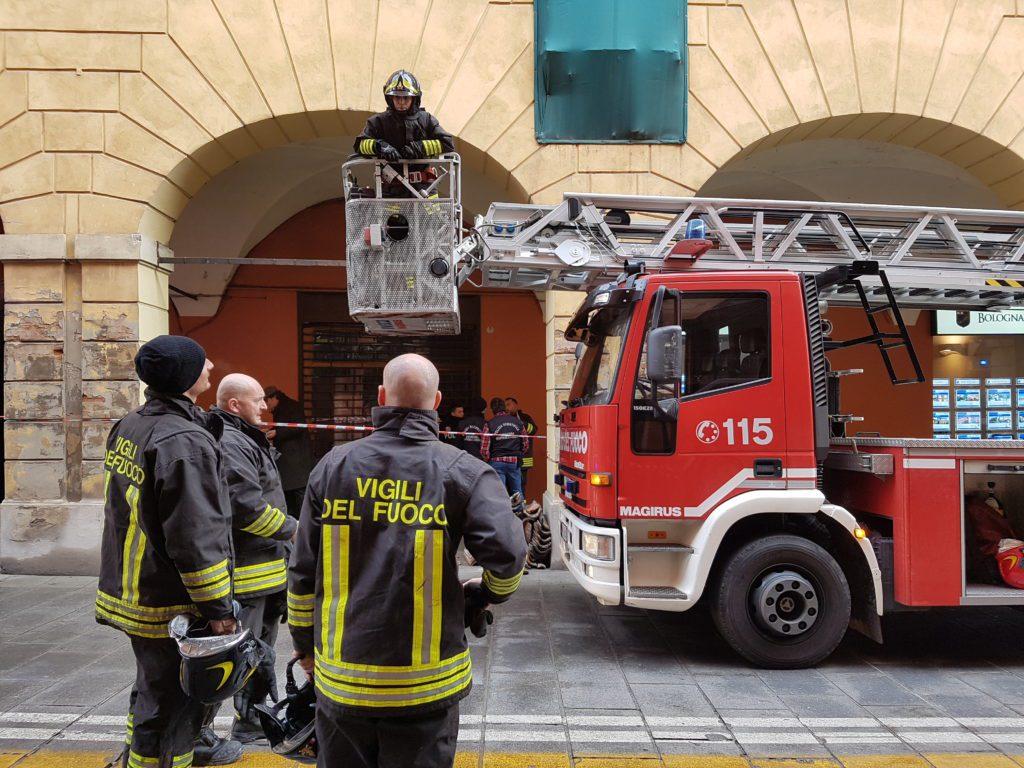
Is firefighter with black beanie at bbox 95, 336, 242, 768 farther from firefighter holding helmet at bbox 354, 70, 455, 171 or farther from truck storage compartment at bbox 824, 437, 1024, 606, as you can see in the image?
truck storage compartment at bbox 824, 437, 1024, 606

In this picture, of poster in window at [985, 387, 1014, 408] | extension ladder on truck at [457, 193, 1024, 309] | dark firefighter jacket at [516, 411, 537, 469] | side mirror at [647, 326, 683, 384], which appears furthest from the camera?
poster in window at [985, 387, 1014, 408]

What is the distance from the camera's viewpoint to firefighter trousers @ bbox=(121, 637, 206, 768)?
270 centimetres

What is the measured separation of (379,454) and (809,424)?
3.59 meters

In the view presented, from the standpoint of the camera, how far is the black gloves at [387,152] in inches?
223

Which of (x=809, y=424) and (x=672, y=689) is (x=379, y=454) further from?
(x=809, y=424)

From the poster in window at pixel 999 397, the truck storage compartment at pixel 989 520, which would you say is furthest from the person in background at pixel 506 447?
the poster in window at pixel 999 397

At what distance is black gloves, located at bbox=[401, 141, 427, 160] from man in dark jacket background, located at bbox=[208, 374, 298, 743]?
9.44 feet

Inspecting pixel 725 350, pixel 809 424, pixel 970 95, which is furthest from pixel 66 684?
pixel 970 95

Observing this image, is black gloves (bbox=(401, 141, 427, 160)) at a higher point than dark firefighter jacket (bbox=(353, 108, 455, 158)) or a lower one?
lower

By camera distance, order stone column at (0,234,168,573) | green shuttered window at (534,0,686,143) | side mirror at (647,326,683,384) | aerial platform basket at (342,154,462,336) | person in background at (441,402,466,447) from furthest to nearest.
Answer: person in background at (441,402,466,447) < green shuttered window at (534,0,686,143) < stone column at (0,234,168,573) < aerial platform basket at (342,154,462,336) < side mirror at (647,326,683,384)

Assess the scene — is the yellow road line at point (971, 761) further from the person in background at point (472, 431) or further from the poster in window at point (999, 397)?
the poster in window at point (999, 397)

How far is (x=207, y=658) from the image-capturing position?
8.45 feet

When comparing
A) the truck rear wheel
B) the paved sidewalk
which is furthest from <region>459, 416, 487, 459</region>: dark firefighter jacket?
the truck rear wheel

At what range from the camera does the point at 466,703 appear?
4.21m
